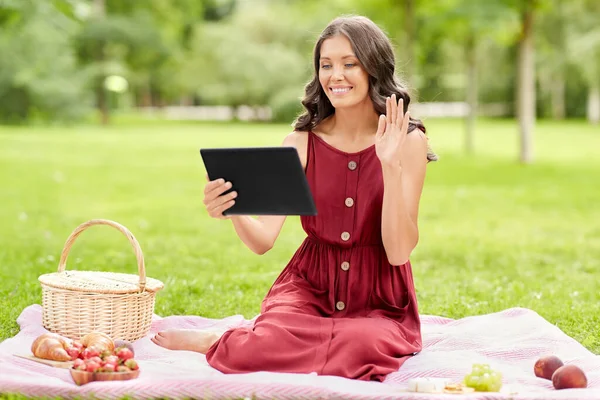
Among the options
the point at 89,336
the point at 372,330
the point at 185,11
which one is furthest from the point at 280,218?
the point at 185,11

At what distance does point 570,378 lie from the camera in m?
4.07

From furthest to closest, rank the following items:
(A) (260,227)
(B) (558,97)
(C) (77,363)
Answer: (B) (558,97) → (A) (260,227) → (C) (77,363)

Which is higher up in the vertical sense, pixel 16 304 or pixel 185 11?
pixel 185 11

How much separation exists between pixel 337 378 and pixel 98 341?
1.19m

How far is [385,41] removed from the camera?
459 cm

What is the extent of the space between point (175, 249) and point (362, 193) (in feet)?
15.5

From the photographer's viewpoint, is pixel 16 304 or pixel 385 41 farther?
pixel 16 304

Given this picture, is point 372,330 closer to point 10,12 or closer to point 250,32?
point 10,12

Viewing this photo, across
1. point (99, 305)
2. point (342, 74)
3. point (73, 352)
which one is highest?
point (342, 74)

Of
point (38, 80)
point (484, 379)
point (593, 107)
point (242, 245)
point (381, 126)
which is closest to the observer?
point (484, 379)

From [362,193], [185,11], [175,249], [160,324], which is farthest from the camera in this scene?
[185,11]

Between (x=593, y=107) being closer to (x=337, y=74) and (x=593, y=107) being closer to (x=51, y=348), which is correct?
(x=337, y=74)

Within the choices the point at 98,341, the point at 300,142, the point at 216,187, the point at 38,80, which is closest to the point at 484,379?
the point at 216,187

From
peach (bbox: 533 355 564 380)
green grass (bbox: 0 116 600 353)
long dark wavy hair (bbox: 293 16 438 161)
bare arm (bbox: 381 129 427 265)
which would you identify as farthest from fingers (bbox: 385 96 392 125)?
green grass (bbox: 0 116 600 353)
